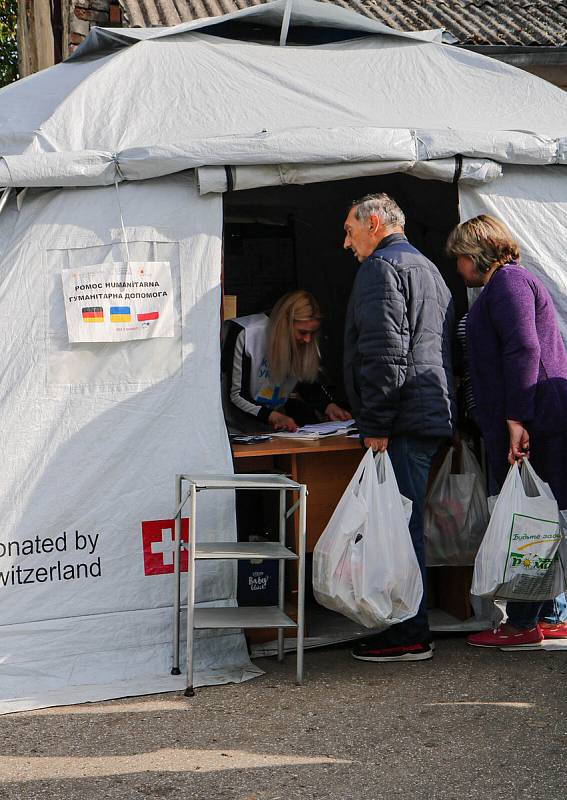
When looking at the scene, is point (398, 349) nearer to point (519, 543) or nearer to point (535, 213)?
point (519, 543)

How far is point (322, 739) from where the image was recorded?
12.3 feet

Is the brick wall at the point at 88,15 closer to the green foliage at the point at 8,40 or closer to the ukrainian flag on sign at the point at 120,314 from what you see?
the ukrainian flag on sign at the point at 120,314

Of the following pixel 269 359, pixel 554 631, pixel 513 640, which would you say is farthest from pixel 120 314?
pixel 554 631

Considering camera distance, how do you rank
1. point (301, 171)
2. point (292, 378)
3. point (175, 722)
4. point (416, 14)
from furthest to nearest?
point (416, 14) < point (292, 378) < point (301, 171) < point (175, 722)

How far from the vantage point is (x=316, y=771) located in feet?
11.3

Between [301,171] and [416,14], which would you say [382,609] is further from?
[416,14]

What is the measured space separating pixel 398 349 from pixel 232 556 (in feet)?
3.66

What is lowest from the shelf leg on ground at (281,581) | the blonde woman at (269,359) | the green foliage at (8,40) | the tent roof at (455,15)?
the shelf leg on ground at (281,581)

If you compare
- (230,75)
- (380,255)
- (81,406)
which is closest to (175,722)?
(81,406)

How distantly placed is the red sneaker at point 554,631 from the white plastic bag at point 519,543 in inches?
17.4

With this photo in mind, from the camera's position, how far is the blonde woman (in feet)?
17.9

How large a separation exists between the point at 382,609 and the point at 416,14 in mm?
6003

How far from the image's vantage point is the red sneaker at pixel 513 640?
4.71 metres

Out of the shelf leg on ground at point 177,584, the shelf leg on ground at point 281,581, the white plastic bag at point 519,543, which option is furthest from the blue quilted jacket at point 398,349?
the shelf leg on ground at point 177,584
